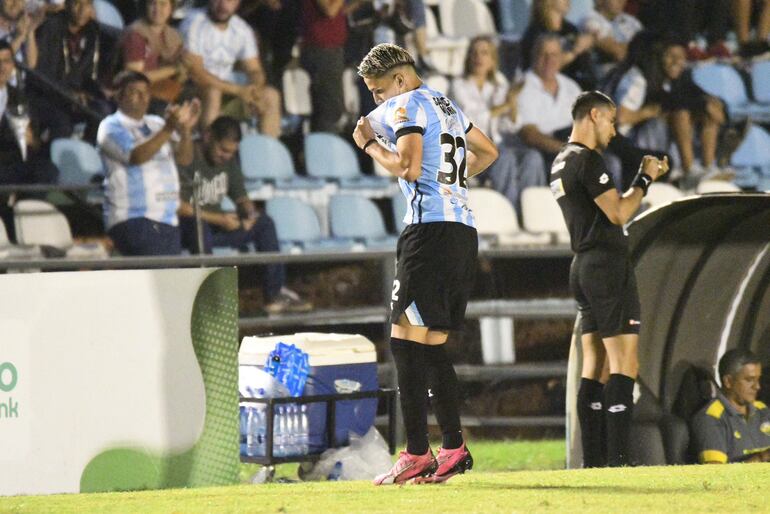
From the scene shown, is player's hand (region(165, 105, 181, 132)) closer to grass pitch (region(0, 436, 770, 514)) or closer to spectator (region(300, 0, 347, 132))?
spectator (region(300, 0, 347, 132))

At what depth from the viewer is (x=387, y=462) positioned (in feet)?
22.4

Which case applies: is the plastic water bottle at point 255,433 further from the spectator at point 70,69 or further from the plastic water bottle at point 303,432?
the spectator at point 70,69

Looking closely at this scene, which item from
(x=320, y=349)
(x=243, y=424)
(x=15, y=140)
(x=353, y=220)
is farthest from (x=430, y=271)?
(x=353, y=220)

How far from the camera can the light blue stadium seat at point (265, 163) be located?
11.1m

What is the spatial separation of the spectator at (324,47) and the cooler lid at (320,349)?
4702mm

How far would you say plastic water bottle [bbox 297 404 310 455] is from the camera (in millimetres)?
6789

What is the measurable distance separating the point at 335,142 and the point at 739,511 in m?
7.29

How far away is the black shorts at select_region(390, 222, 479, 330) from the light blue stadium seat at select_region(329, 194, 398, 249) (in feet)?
19.7

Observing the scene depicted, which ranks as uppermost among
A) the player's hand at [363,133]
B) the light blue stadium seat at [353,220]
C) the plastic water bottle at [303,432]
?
the player's hand at [363,133]

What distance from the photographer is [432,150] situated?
216 inches

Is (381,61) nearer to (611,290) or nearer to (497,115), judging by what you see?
(611,290)

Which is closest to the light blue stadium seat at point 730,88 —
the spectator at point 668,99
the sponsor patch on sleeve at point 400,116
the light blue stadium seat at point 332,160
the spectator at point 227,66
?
the spectator at point 668,99

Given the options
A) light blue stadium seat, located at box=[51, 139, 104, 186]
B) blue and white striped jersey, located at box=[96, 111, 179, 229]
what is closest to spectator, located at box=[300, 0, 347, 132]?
blue and white striped jersey, located at box=[96, 111, 179, 229]

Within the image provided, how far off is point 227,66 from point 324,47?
89cm
